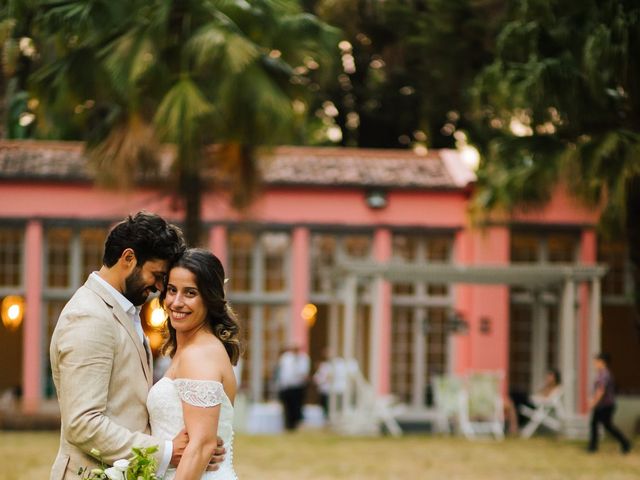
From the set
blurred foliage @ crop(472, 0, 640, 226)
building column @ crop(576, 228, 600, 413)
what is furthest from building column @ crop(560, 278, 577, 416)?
building column @ crop(576, 228, 600, 413)

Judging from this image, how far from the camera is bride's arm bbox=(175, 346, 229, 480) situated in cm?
436

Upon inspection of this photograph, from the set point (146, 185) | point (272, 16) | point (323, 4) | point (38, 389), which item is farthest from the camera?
point (323, 4)

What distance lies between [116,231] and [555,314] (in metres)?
21.2

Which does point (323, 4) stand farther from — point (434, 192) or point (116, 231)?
point (116, 231)

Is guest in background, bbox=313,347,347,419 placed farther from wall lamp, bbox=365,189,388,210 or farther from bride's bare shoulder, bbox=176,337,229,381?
bride's bare shoulder, bbox=176,337,229,381

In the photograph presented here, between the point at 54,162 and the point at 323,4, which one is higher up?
the point at 323,4

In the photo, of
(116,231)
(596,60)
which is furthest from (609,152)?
(116,231)

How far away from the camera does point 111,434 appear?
4.29 m

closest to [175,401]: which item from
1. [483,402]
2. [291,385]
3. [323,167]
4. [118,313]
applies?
[118,313]

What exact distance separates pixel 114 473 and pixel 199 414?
1.17ft

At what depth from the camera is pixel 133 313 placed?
4531 millimetres

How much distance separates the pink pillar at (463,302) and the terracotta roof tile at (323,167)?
3.65 feet

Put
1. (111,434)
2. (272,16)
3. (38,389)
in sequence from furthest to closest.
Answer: (38,389) → (272,16) → (111,434)

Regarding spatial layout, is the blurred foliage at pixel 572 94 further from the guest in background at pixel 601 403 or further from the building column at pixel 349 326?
the building column at pixel 349 326
